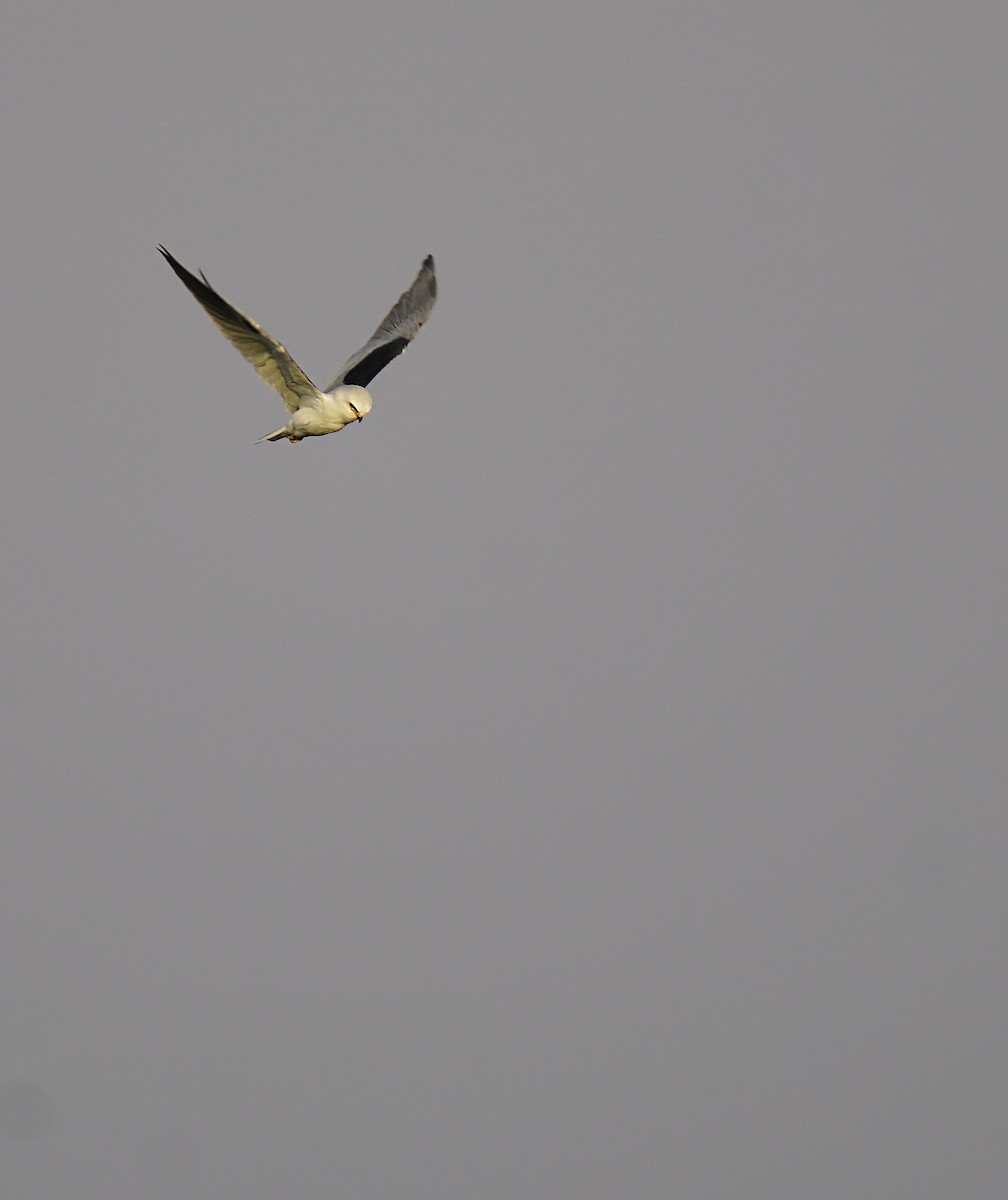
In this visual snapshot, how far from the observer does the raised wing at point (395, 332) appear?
29234mm

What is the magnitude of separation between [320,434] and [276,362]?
1.48m

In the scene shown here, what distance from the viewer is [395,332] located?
105ft

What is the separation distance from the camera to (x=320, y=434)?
27000 millimetres

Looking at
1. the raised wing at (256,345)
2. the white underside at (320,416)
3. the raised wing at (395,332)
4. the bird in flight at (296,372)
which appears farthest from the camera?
the raised wing at (395,332)

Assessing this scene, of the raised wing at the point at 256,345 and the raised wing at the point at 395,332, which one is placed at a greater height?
the raised wing at the point at 395,332

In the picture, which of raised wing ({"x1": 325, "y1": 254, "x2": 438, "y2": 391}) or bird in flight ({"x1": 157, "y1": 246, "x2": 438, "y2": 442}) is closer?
bird in flight ({"x1": 157, "y1": 246, "x2": 438, "y2": 442})

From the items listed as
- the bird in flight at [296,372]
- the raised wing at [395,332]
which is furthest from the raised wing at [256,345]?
the raised wing at [395,332]

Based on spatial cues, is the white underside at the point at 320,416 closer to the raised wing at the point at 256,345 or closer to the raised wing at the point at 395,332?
the raised wing at the point at 256,345

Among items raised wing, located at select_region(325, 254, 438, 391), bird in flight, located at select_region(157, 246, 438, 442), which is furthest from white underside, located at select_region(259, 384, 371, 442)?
raised wing, located at select_region(325, 254, 438, 391)

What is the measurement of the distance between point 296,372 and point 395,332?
20.1 ft

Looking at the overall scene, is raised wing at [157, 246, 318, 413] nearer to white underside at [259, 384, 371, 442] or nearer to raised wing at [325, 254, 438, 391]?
white underside at [259, 384, 371, 442]

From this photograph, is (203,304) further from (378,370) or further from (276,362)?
(378,370)

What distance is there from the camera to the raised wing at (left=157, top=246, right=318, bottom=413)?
24062mm

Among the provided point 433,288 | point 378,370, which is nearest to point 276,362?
point 378,370
